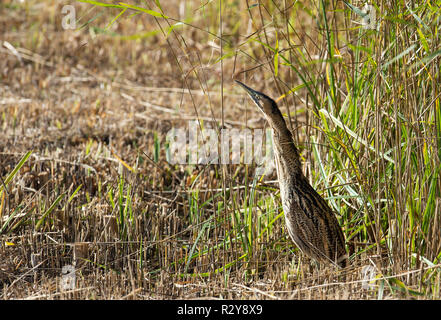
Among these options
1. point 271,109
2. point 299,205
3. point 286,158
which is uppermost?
point 271,109

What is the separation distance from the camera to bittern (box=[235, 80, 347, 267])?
135 inches

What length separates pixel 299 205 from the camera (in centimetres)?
345

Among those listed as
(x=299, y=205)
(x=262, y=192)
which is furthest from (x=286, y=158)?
(x=262, y=192)

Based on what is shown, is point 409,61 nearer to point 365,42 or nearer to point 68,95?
point 365,42

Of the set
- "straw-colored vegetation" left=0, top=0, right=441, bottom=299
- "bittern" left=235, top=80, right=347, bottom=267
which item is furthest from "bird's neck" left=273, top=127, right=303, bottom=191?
"straw-colored vegetation" left=0, top=0, right=441, bottom=299

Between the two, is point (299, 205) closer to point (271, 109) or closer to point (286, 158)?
point (286, 158)

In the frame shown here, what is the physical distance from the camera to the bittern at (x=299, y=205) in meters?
3.43

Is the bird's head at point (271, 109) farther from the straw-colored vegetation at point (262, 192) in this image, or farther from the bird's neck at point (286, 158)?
the straw-colored vegetation at point (262, 192)

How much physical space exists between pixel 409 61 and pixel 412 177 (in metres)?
0.59

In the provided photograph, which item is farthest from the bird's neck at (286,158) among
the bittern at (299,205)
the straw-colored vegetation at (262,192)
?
the straw-colored vegetation at (262,192)

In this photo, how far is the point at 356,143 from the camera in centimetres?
387

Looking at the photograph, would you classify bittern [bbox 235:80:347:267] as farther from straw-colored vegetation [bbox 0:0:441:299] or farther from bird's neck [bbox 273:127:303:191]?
straw-colored vegetation [bbox 0:0:441:299]

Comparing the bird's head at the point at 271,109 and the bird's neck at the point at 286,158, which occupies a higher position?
the bird's head at the point at 271,109

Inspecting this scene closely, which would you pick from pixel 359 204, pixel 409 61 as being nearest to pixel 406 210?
pixel 359 204
